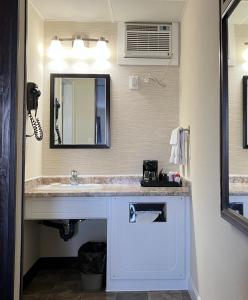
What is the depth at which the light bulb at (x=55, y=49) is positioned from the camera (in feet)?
10.0

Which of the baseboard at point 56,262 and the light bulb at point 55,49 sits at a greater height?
the light bulb at point 55,49

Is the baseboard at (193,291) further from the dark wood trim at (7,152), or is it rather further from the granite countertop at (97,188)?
the dark wood trim at (7,152)

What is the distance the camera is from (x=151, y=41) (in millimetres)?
3064

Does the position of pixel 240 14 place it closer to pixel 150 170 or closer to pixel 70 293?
pixel 150 170

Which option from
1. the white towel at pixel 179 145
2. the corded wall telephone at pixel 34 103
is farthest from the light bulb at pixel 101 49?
the white towel at pixel 179 145

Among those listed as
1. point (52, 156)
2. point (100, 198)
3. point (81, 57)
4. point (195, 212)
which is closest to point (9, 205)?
point (100, 198)

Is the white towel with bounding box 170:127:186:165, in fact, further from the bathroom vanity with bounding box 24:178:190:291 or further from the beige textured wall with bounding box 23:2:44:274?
the beige textured wall with bounding box 23:2:44:274

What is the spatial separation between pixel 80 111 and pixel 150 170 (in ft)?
3.04

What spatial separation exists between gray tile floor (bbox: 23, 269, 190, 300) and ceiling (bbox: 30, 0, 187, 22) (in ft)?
8.33

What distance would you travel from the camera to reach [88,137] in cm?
309

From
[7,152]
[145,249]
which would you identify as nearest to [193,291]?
[145,249]

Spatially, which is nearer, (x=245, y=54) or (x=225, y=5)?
(x=245, y=54)

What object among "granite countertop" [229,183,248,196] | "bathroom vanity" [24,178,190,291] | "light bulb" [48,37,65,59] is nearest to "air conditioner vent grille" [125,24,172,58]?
"light bulb" [48,37,65,59]

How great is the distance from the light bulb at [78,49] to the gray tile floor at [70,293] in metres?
2.20
